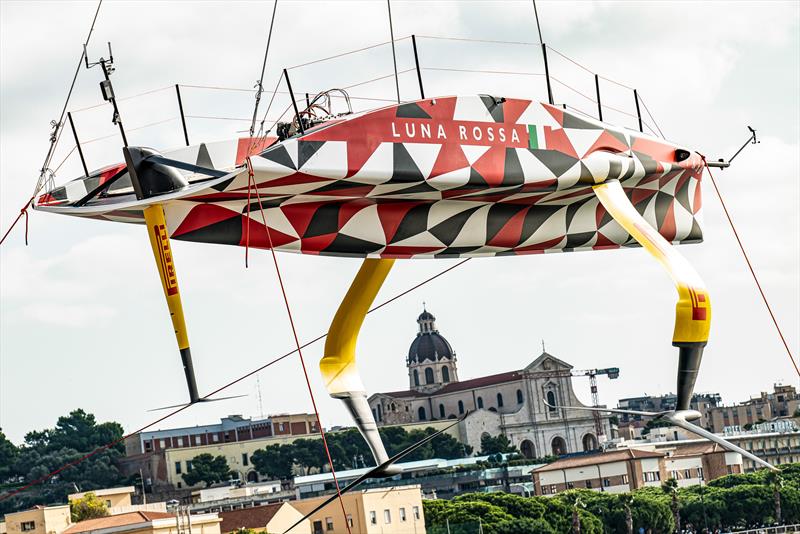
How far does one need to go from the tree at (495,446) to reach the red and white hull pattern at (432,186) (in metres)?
109

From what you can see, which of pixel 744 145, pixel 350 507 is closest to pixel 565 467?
pixel 350 507

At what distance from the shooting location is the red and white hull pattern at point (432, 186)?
1373 centimetres

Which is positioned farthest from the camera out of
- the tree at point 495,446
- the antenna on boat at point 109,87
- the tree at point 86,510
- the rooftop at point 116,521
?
the tree at point 495,446

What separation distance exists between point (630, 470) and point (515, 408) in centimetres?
4898

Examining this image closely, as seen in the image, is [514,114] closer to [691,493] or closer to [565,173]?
[565,173]

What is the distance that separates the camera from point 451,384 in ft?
476

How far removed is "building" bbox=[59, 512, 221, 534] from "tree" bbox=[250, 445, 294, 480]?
4916cm

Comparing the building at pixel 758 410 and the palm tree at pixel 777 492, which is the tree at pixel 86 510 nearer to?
the palm tree at pixel 777 492

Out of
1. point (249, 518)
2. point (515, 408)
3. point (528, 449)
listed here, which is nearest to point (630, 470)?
point (249, 518)

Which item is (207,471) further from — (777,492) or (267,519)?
(267,519)

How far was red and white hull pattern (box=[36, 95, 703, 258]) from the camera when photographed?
45.1ft

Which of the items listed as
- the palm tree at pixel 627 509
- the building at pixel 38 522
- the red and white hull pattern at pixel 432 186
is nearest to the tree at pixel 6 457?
the building at pixel 38 522

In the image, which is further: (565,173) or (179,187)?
(565,173)

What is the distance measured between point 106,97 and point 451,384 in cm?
13256
